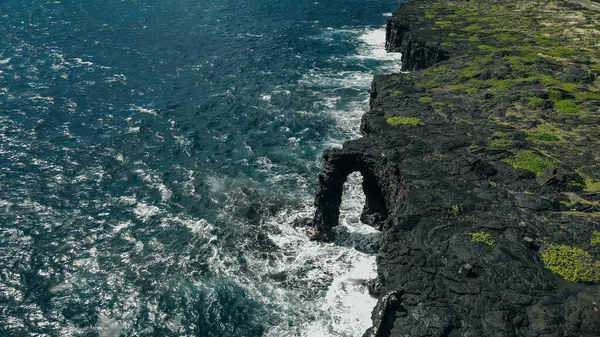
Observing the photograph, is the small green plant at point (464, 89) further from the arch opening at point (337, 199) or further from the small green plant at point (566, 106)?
the arch opening at point (337, 199)

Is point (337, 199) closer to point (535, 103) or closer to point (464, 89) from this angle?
point (464, 89)

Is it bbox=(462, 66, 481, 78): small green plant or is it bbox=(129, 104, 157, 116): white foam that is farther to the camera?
bbox=(129, 104, 157, 116): white foam

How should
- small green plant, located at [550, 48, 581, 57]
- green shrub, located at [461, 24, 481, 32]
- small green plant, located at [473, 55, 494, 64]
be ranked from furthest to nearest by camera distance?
green shrub, located at [461, 24, 481, 32] < small green plant, located at [550, 48, 581, 57] < small green plant, located at [473, 55, 494, 64]

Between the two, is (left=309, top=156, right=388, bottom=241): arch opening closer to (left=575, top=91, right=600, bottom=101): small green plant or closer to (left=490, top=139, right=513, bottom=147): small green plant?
(left=490, top=139, right=513, bottom=147): small green plant

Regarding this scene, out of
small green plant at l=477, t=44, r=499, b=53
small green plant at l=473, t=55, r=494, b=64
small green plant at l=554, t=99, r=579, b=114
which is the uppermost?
small green plant at l=477, t=44, r=499, b=53

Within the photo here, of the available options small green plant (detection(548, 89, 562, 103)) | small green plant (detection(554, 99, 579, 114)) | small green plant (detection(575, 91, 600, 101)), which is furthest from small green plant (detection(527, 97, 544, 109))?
small green plant (detection(575, 91, 600, 101))

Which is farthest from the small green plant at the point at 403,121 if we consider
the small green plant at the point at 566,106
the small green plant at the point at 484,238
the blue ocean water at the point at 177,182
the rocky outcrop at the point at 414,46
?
the rocky outcrop at the point at 414,46

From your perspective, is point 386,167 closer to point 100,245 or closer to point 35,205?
point 100,245
